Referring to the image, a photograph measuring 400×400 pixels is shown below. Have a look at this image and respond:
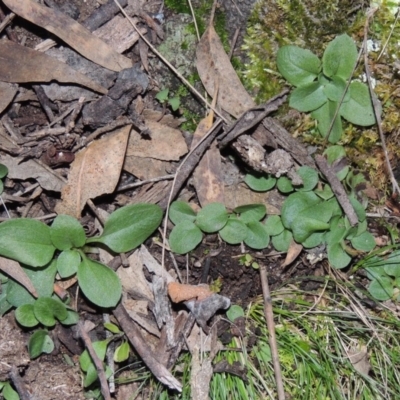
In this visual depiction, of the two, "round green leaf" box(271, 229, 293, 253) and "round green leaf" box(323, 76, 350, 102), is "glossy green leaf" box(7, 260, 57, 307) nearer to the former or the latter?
"round green leaf" box(271, 229, 293, 253)

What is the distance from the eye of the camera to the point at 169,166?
2195mm

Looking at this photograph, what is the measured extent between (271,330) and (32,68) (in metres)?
1.23

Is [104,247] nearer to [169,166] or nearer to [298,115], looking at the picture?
[169,166]

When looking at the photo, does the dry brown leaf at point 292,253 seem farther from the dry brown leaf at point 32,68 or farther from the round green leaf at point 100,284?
the dry brown leaf at point 32,68

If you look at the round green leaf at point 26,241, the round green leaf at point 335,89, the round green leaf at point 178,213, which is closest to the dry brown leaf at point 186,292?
the round green leaf at point 178,213

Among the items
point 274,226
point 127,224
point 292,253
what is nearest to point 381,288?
point 292,253

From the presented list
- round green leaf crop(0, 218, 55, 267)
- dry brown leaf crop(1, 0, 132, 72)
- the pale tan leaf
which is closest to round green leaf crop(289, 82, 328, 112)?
dry brown leaf crop(1, 0, 132, 72)

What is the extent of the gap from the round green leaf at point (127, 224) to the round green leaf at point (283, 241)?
0.43 metres

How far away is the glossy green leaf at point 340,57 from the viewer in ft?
6.82

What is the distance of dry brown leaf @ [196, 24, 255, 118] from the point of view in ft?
7.07

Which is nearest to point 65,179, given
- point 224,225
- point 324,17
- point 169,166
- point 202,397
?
point 169,166

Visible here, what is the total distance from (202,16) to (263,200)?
69cm

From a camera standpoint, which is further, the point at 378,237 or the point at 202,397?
the point at 378,237

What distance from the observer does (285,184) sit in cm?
214
